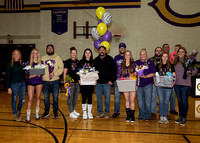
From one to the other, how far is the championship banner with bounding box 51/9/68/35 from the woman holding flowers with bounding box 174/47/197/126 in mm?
6926

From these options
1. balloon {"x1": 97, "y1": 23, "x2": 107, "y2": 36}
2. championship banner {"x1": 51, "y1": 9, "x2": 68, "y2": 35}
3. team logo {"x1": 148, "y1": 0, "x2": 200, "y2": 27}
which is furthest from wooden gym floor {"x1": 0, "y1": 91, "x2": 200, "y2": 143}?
championship banner {"x1": 51, "y1": 9, "x2": 68, "y2": 35}

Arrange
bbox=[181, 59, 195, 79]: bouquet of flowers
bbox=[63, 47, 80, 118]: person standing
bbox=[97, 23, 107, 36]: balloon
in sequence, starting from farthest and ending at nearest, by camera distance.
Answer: bbox=[97, 23, 107, 36]: balloon, bbox=[63, 47, 80, 118]: person standing, bbox=[181, 59, 195, 79]: bouquet of flowers

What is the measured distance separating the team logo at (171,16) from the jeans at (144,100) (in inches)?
242

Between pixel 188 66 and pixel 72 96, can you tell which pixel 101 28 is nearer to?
pixel 72 96

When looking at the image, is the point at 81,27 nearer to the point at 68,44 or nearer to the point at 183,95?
the point at 68,44

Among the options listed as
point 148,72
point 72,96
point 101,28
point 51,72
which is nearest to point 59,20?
point 101,28

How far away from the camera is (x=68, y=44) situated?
938 cm

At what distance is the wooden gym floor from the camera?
2.86 meters

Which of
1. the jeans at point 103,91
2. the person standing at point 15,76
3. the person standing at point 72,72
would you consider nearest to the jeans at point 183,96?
the jeans at point 103,91

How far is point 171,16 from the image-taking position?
864 cm

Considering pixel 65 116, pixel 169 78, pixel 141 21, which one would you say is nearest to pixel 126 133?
pixel 169 78

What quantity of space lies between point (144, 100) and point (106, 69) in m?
0.98

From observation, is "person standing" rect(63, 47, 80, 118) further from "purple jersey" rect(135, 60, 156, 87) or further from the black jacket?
"purple jersey" rect(135, 60, 156, 87)

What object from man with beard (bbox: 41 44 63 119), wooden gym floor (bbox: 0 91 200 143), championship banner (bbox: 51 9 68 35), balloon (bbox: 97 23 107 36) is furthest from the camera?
championship banner (bbox: 51 9 68 35)
